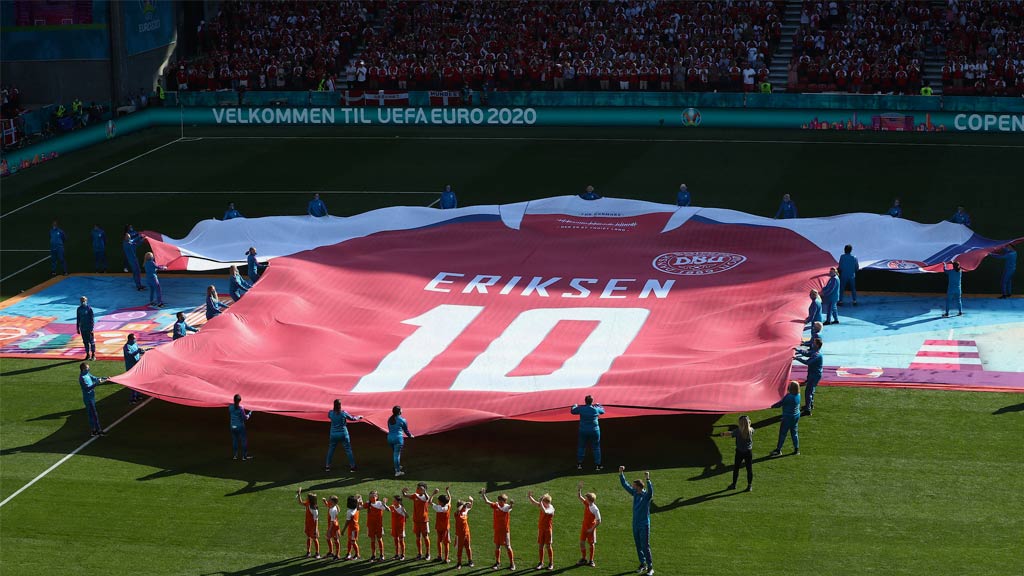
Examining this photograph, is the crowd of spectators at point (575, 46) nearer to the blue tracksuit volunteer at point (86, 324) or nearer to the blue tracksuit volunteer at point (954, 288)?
the blue tracksuit volunteer at point (954, 288)

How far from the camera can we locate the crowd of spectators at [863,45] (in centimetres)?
5109

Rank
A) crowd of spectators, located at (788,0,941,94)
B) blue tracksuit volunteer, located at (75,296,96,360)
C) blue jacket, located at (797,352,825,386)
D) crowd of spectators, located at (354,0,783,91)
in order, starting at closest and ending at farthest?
blue jacket, located at (797,352,825,386) → blue tracksuit volunteer, located at (75,296,96,360) → crowd of spectators, located at (788,0,941,94) → crowd of spectators, located at (354,0,783,91)

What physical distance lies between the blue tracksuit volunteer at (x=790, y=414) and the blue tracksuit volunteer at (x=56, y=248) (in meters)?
20.5

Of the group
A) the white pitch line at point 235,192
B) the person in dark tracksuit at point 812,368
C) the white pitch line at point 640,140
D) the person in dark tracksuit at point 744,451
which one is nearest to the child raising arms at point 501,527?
the person in dark tracksuit at point 744,451

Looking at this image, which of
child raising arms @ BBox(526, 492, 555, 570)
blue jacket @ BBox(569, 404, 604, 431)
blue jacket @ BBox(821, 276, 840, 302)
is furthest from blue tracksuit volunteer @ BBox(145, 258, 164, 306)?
child raising arms @ BBox(526, 492, 555, 570)

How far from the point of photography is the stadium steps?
54.4m

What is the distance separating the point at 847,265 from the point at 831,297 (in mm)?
1522

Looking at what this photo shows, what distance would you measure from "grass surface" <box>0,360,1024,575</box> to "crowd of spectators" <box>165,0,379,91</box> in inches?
1271

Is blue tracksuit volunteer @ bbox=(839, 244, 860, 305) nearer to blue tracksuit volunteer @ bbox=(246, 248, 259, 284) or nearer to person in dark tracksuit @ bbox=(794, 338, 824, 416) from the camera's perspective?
person in dark tracksuit @ bbox=(794, 338, 824, 416)

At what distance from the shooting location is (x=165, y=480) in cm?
2261

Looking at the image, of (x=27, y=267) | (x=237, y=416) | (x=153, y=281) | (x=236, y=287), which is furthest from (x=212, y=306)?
(x=27, y=267)

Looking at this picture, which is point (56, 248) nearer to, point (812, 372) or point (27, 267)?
point (27, 267)

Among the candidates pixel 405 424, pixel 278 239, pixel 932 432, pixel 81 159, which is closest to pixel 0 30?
pixel 81 159

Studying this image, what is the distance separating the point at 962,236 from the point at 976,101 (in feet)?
58.5
